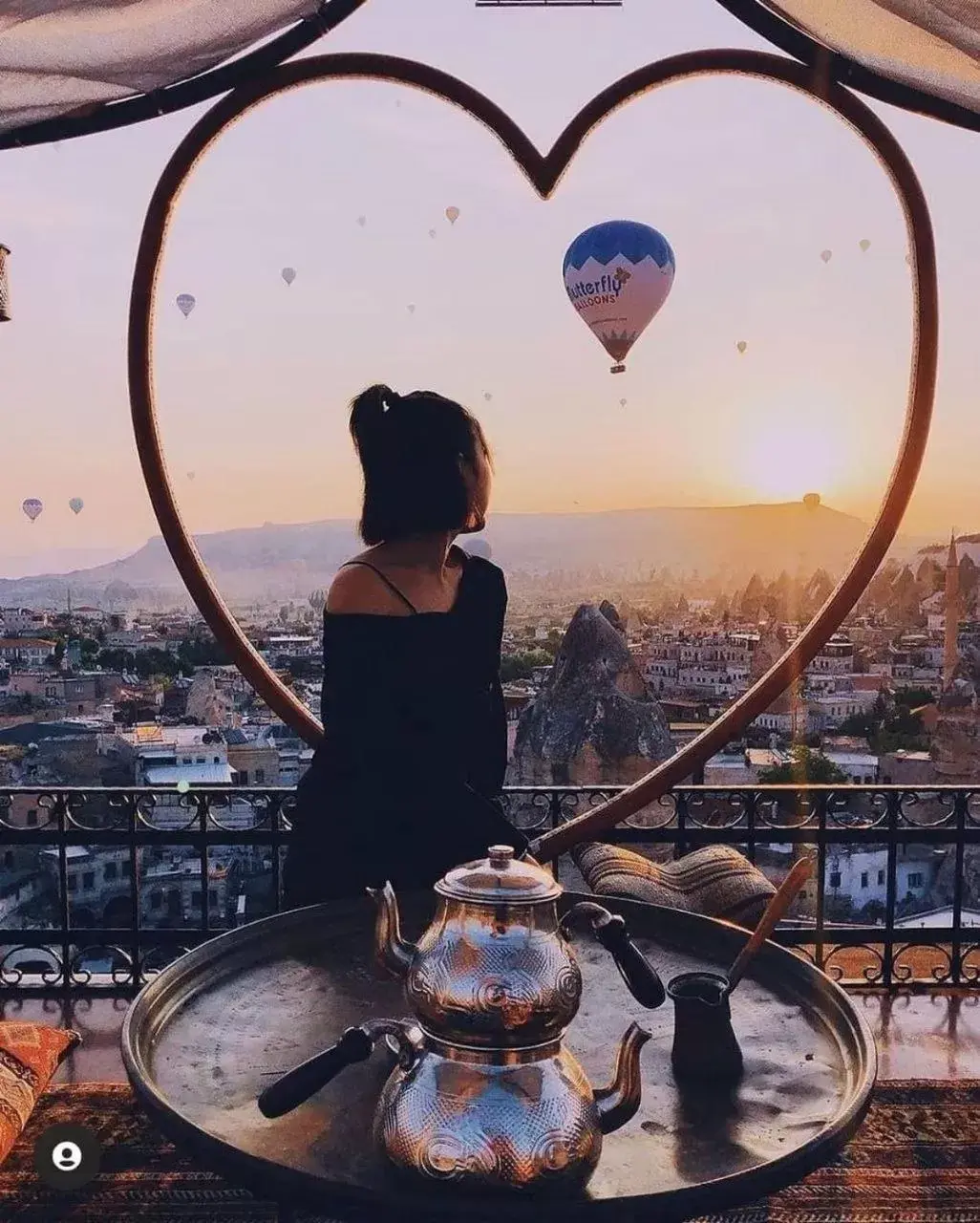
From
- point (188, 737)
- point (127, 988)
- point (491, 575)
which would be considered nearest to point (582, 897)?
point (491, 575)

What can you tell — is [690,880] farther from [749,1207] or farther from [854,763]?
[854,763]

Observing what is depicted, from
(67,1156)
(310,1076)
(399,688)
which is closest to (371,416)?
(399,688)

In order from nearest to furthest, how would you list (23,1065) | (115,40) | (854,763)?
1. (115,40)
2. (23,1065)
3. (854,763)

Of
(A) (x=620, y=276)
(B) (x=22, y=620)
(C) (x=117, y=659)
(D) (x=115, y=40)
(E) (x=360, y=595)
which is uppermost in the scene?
(A) (x=620, y=276)

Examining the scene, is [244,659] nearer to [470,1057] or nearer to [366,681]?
[366,681]

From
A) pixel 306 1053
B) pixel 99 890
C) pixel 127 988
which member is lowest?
pixel 99 890

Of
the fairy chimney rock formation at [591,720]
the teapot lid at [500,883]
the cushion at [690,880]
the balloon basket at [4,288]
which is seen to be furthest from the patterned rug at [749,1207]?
the fairy chimney rock formation at [591,720]
